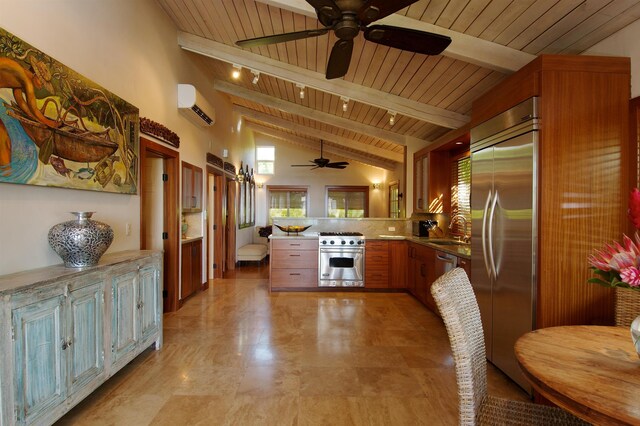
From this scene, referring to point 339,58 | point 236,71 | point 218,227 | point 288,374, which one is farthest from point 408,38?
point 218,227

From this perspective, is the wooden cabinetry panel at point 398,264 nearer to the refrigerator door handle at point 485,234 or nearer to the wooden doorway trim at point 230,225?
the refrigerator door handle at point 485,234

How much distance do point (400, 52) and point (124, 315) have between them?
338 cm

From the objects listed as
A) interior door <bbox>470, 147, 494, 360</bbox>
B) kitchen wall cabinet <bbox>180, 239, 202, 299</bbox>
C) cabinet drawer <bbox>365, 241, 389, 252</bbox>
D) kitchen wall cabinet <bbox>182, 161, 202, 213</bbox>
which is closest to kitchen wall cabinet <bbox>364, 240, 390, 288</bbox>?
cabinet drawer <bbox>365, 241, 389, 252</bbox>

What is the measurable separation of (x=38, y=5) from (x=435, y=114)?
13.0 feet

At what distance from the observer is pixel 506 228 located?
8.10 feet

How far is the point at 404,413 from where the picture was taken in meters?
2.10

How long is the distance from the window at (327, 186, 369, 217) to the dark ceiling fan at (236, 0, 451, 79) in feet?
27.1

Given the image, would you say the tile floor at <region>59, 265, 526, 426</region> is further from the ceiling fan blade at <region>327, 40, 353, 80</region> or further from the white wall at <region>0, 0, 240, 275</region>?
the ceiling fan blade at <region>327, 40, 353, 80</region>

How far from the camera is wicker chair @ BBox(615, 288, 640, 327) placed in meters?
1.73

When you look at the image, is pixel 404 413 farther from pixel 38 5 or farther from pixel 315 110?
pixel 315 110

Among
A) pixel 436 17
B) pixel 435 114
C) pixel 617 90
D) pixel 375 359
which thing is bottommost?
pixel 375 359

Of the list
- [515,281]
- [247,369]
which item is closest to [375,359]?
[247,369]

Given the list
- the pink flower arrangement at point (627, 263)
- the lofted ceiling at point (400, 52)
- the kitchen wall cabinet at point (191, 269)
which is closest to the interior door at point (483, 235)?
the lofted ceiling at point (400, 52)

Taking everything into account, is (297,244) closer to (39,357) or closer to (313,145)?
(39,357)
